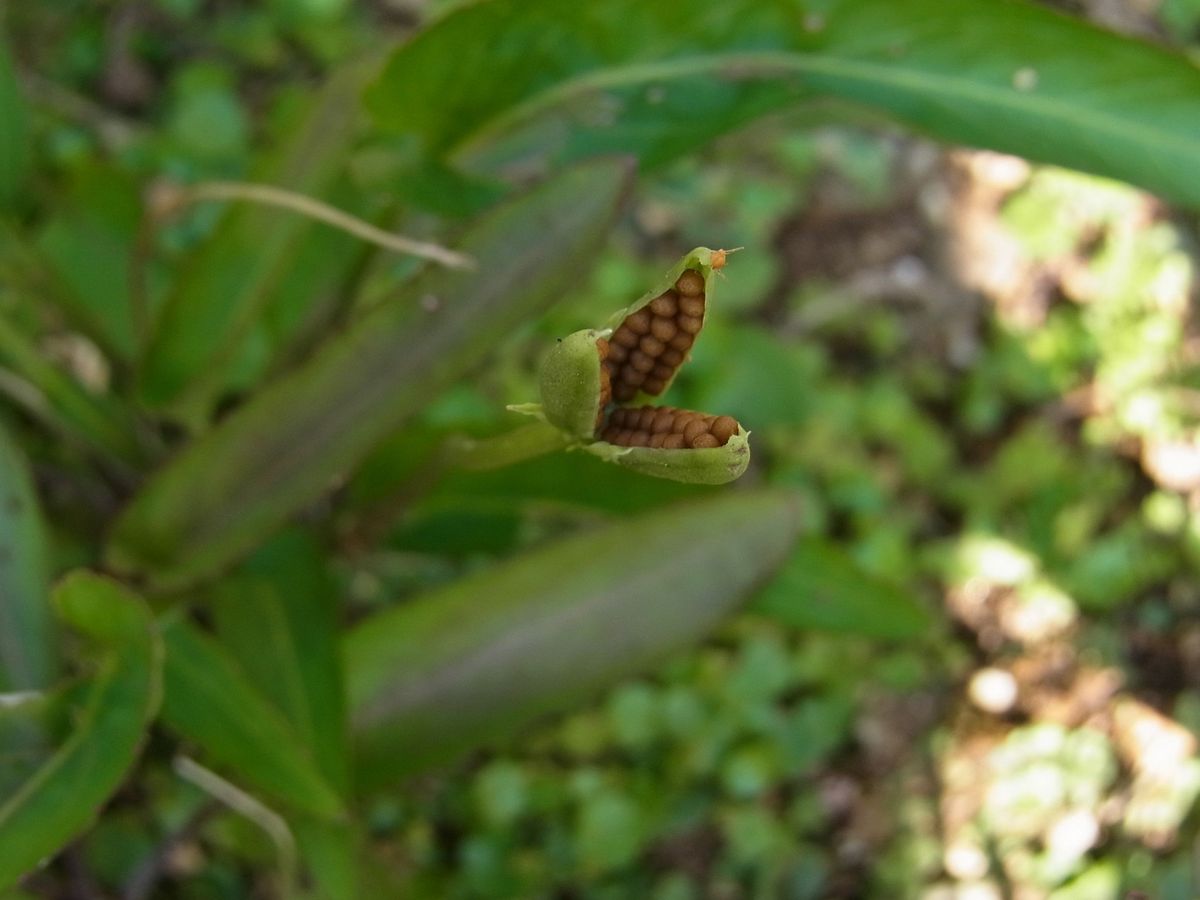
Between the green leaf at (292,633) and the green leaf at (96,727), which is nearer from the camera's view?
the green leaf at (96,727)

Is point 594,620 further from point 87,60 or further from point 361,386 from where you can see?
point 87,60

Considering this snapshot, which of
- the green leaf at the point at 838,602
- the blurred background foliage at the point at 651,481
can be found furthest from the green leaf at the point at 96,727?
the green leaf at the point at 838,602

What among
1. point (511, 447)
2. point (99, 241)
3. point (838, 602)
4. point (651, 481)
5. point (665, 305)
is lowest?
point (838, 602)

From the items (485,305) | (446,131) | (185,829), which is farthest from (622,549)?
(185,829)

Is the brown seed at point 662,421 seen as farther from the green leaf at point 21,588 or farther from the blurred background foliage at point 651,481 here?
the green leaf at point 21,588

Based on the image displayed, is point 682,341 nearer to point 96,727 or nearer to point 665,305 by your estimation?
point 665,305

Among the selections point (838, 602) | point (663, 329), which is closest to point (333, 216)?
point (663, 329)

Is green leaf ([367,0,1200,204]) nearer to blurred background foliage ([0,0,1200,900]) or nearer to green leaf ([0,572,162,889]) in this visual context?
blurred background foliage ([0,0,1200,900])
